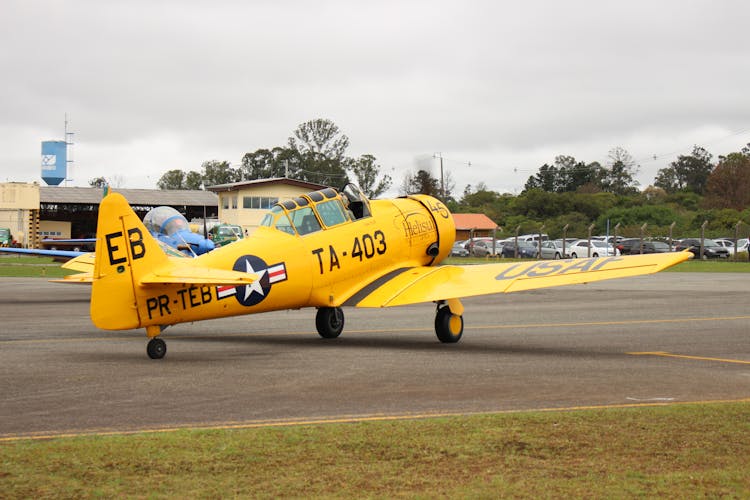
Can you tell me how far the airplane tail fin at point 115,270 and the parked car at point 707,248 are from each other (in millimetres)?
51708

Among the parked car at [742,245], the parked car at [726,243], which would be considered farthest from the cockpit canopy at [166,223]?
the parked car at [742,245]

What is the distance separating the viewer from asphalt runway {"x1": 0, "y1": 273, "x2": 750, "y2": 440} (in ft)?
29.0

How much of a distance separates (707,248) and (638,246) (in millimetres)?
4622

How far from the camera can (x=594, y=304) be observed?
23953mm

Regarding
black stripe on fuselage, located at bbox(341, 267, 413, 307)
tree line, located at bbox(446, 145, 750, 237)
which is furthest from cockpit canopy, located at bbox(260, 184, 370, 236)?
tree line, located at bbox(446, 145, 750, 237)

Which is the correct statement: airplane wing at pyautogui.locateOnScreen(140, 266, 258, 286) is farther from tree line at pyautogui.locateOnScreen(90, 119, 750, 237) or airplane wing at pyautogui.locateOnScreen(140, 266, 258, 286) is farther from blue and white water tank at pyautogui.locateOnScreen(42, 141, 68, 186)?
blue and white water tank at pyautogui.locateOnScreen(42, 141, 68, 186)

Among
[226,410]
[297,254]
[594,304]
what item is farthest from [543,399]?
[594,304]

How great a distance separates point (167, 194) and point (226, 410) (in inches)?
3742

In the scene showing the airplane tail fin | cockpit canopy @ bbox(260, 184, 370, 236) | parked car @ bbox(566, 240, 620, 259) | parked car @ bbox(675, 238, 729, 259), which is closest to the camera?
the airplane tail fin

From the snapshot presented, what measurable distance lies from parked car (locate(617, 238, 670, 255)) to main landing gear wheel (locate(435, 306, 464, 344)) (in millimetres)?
46142

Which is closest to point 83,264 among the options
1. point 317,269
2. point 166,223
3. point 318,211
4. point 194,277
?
point 166,223

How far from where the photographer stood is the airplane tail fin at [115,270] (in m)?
12.0

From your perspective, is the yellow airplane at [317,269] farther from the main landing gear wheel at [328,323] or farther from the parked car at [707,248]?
the parked car at [707,248]

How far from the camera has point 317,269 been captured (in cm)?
1446
